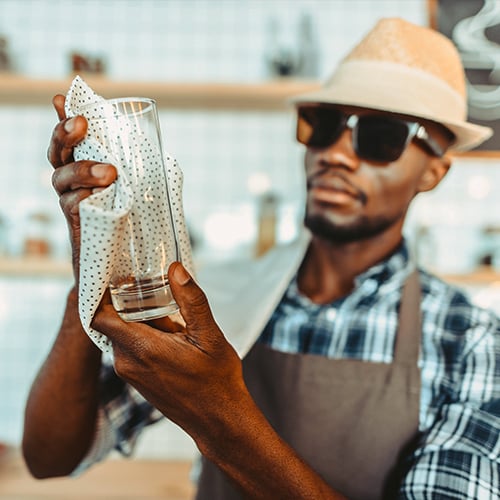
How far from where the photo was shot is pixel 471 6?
1.92 meters

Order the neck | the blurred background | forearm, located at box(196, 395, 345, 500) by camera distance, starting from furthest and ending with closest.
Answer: the blurred background
the neck
forearm, located at box(196, 395, 345, 500)

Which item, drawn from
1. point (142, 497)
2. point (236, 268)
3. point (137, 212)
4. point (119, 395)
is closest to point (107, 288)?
point (137, 212)

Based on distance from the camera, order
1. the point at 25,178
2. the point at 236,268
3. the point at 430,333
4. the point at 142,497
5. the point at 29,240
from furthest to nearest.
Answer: the point at 25,178 → the point at 29,240 → the point at 142,497 → the point at 236,268 → the point at 430,333

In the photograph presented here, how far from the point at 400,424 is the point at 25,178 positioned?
4.95 feet

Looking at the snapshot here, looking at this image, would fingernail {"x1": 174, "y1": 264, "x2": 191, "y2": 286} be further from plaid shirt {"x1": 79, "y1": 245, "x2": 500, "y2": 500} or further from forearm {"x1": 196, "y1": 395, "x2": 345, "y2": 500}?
plaid shirt {"x1": 79, "y1": 245, "x2": 500, "y2": 500}

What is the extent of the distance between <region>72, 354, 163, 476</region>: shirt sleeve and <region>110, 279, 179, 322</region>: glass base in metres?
0.48

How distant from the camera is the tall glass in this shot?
60cm

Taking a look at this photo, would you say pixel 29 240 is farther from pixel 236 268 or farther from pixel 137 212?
pixel 137 212

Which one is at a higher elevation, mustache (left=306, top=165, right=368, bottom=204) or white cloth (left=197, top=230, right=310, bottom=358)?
mustache (left=306, top=165, right=368, bottom=204)

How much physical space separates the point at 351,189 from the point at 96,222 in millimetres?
673

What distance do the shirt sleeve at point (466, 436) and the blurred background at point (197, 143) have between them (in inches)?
40.5

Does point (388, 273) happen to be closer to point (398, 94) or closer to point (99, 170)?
point (398, 94)

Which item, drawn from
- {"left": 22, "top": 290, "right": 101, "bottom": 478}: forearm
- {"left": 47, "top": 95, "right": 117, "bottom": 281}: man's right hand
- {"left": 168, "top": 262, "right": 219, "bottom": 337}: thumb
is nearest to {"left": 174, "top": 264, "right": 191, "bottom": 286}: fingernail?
{"left": 168, "top": 262, "right": 219, "bottom": 337}: thumb

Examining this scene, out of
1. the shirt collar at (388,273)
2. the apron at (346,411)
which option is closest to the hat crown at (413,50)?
the shirt collar at (388,273)
